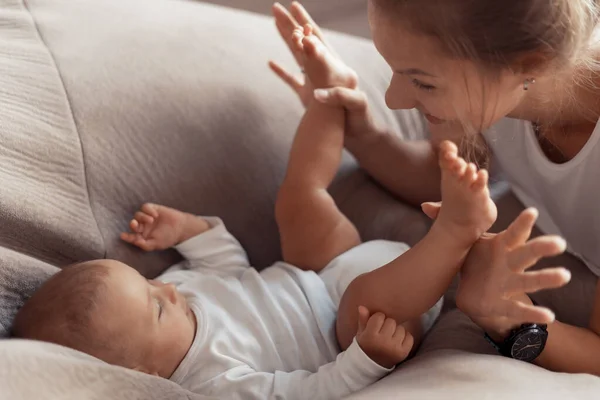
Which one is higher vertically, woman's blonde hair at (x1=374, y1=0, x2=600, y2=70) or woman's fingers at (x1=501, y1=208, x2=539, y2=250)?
woman's blonde hair at (x1=374, y1=0, x2=600, y2=70)

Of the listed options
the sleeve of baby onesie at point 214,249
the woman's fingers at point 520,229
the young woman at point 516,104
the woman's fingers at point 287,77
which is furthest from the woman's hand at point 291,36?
the woman's fingers at point 520,229

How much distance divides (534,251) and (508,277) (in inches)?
2.0

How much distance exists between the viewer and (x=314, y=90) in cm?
102

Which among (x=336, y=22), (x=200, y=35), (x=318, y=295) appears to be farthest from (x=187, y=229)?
(x=336, y=22)

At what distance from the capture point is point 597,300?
2.71ft

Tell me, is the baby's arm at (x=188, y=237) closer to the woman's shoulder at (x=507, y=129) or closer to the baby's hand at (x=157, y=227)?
the baby's hand at (x=157, y=227)

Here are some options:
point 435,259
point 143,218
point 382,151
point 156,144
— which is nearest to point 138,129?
point 156,144

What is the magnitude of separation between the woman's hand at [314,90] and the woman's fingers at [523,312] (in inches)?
16.5

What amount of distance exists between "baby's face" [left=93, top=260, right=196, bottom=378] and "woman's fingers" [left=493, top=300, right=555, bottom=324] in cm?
41

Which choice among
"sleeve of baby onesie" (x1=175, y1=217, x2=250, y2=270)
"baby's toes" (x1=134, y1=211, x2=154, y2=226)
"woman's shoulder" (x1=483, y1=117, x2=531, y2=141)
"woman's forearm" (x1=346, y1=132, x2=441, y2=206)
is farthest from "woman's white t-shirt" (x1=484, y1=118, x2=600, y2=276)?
"baby's toes" (x1=134, y1=211, x2=154, y2=226)

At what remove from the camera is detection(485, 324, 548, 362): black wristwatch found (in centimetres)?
78

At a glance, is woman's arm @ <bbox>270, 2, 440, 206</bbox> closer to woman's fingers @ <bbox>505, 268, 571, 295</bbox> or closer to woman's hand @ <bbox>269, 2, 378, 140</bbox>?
woman's hand @ <bbox>269, 2, 378, 140</bbox>

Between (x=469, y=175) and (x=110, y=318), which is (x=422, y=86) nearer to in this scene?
(x=469, y=175)

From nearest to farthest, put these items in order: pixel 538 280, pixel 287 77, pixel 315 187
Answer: pixel 538 280 → pixel 315 187 → pixel 287 77
